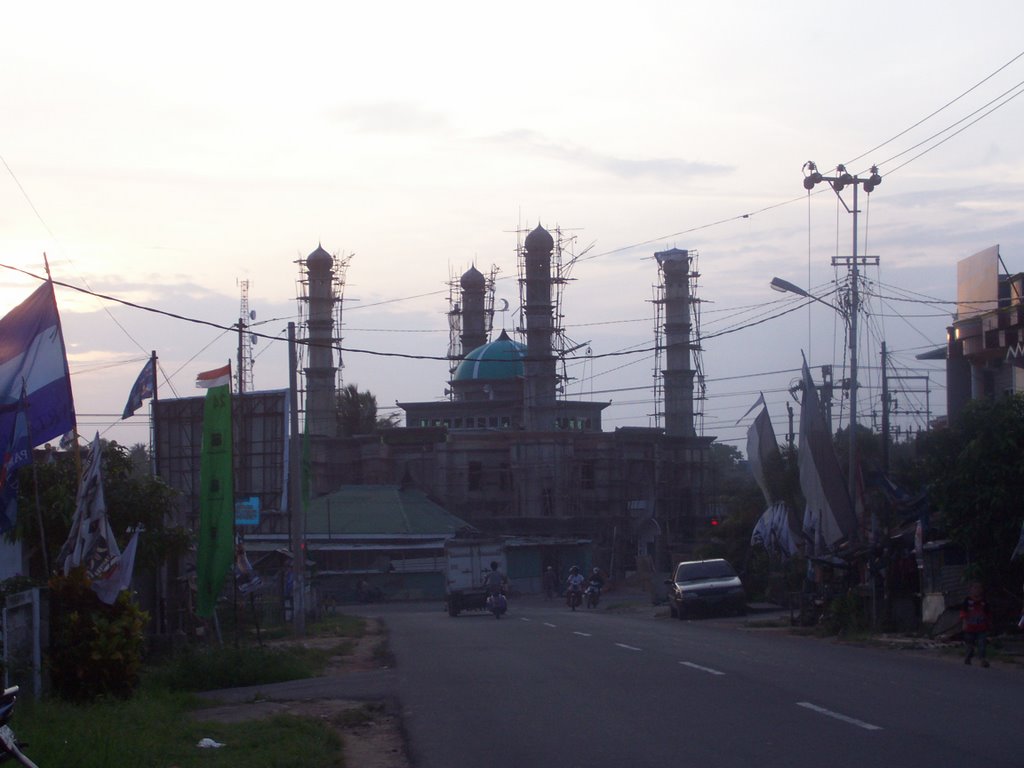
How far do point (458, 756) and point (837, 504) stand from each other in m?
19.3

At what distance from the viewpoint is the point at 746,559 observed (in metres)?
41.2

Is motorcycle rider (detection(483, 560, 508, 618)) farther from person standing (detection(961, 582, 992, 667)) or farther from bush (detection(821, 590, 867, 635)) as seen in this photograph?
person standing (detection(961, 582, 992, 667))

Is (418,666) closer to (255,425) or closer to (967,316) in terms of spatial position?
(967,316)

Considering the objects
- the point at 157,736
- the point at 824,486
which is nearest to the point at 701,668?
the point at 157,736

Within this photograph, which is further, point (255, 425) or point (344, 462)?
point (344, 462)

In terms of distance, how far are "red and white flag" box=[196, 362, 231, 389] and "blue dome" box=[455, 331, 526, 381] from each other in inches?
1837

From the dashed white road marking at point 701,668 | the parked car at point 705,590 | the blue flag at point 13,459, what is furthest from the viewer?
the parked car at point 705,590

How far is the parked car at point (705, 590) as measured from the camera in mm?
33531

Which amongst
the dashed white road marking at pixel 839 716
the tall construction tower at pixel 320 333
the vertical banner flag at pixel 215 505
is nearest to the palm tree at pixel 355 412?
the tall construction tower at pixel 320 333

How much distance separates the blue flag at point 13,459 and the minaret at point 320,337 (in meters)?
57.9

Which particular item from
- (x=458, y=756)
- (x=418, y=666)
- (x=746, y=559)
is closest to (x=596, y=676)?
(x=418, y=666)

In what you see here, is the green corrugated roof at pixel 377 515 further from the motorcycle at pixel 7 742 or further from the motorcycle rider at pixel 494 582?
the motorcycle at pixel 7 742

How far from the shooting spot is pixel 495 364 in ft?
249

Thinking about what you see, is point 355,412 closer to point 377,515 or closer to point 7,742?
point 377,515
